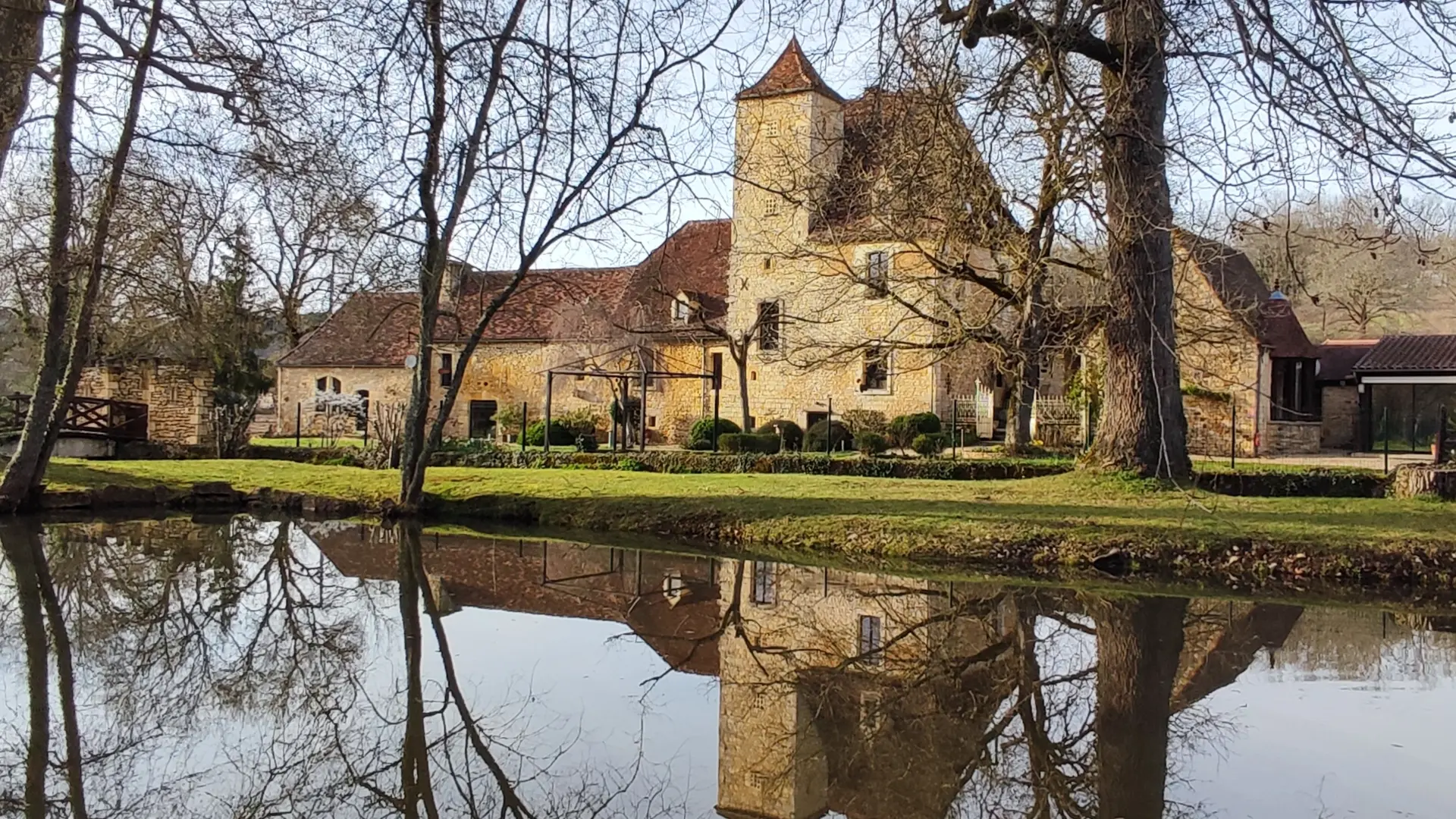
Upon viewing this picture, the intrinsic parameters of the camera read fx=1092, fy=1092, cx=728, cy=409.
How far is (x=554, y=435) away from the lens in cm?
2816

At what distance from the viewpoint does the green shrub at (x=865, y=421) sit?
2616 centimetres

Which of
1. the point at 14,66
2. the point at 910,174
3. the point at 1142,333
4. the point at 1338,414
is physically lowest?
the point at 1338,414

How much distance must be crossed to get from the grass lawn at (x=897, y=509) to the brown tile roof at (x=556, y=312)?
10.7 metres

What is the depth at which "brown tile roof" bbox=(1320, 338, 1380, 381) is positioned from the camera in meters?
29.0

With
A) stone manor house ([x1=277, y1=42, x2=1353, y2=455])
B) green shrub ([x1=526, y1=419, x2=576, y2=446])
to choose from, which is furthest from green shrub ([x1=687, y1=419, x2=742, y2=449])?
green shrub ([x1=526, y1=419, x2=576, y2=446])

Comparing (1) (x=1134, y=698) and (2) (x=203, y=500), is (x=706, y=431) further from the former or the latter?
(1) (x=1134, y=698)

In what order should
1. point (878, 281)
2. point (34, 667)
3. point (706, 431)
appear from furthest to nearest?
point (706, 431) < point (878, 281) < point (34, 667)

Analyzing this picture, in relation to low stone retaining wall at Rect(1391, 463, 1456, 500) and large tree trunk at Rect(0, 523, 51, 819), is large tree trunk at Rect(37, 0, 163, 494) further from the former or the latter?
low stone retaining wall at Rect(1391, 463, 1456, 500)

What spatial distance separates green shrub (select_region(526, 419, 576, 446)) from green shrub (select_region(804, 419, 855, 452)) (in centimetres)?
664

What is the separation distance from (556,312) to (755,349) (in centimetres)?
678

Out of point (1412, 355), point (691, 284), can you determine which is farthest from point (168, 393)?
point (1412, 355)

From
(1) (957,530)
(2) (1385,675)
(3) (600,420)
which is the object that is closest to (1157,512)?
(1) (957,530)

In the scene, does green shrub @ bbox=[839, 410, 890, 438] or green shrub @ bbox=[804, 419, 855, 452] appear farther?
green shrub @ bbox=[839, 410, 890, 438]

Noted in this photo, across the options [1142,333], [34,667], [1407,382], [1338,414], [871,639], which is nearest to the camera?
[34,667]
